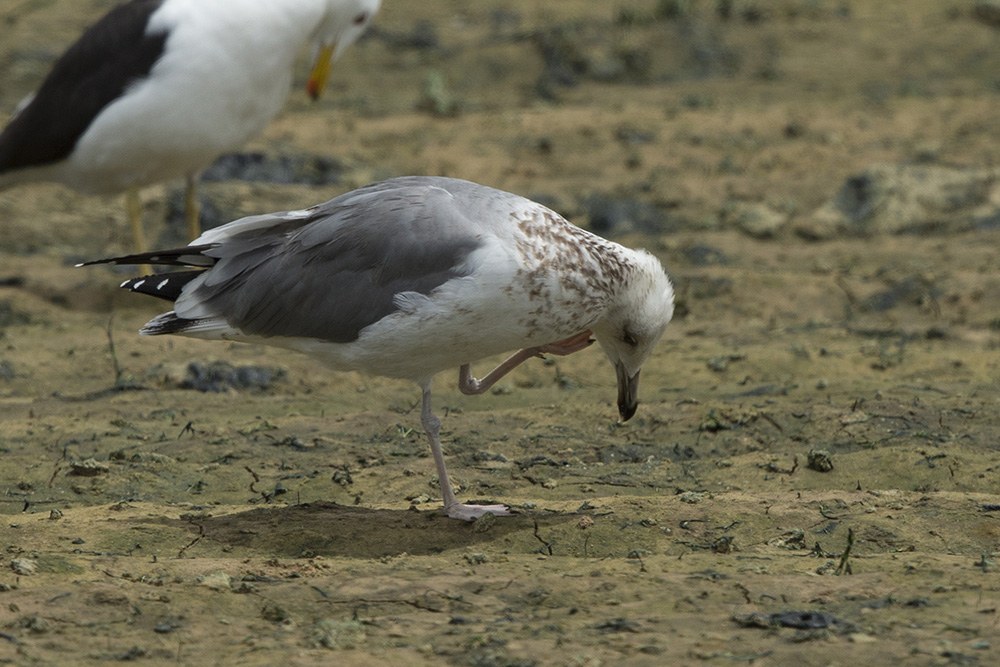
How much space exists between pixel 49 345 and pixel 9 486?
93.5 inches

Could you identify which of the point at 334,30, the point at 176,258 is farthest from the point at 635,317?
the point at 334,30

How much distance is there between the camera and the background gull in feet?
27.6

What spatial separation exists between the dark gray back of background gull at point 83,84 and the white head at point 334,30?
4.99ft

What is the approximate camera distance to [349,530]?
496 cm

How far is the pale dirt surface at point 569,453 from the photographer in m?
3.80

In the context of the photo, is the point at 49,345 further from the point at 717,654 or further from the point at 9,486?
the point at 717,654

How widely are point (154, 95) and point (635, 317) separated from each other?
427 cm

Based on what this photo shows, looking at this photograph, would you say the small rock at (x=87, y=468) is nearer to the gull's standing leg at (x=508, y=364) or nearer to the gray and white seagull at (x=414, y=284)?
the gray and white seagull at (x=414, y=284)

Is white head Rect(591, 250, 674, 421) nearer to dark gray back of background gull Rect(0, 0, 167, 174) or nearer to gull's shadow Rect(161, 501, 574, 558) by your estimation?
gull's shadow Rect(161, 501, 574, 558)

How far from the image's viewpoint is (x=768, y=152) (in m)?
11.6

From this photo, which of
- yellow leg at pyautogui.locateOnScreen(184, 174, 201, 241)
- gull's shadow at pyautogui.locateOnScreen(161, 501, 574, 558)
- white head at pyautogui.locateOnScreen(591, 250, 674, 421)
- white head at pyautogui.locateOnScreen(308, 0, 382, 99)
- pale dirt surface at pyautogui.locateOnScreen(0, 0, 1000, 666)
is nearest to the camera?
pale dirt surface at pyautogui.locateOnScreen(0, 0, 1000, 666)

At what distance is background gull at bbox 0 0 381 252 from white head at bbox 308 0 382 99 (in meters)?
0.63

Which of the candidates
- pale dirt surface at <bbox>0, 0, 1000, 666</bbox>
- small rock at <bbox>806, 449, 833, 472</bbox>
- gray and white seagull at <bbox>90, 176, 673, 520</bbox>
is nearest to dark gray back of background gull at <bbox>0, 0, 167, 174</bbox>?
pale dirt surface at <bbox>0, 0, 1000, 666</bbox>

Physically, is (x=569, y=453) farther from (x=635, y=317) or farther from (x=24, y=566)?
(x=24, y=566)
